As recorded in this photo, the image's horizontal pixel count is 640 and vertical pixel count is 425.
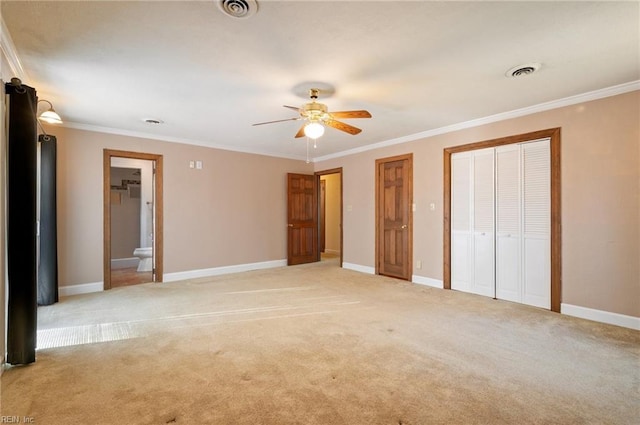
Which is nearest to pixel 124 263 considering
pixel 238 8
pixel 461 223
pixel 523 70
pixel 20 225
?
pixel 20 225

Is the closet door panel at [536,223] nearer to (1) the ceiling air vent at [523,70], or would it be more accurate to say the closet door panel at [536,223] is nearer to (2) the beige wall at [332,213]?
(1) the ceiling air vent at [523,70]

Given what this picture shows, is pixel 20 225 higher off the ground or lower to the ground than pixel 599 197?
lower

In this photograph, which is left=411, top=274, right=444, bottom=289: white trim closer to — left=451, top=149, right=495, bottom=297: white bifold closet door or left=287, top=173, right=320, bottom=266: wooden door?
left=451, top=149, right=495, bottom=297: white bifold closet door

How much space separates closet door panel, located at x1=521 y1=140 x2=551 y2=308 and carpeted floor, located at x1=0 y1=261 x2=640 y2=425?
0.96 feet

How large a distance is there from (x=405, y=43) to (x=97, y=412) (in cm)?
319

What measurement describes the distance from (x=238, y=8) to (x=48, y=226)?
393cm

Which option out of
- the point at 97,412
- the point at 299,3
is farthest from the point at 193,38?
the point at 97,412

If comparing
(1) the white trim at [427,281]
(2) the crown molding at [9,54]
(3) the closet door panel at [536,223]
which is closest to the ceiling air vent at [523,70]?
(3) the closet door panel at [536,223]

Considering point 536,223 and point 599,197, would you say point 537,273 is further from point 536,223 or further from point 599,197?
point 599,197

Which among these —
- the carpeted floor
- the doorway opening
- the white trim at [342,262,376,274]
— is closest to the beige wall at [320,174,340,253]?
the doorway opening

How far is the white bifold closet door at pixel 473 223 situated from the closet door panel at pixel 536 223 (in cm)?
41

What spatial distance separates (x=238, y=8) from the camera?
6.44 ft

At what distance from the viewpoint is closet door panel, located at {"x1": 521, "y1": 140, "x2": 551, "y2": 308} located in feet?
12.5

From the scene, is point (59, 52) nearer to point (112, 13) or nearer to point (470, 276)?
point (112, 13)
